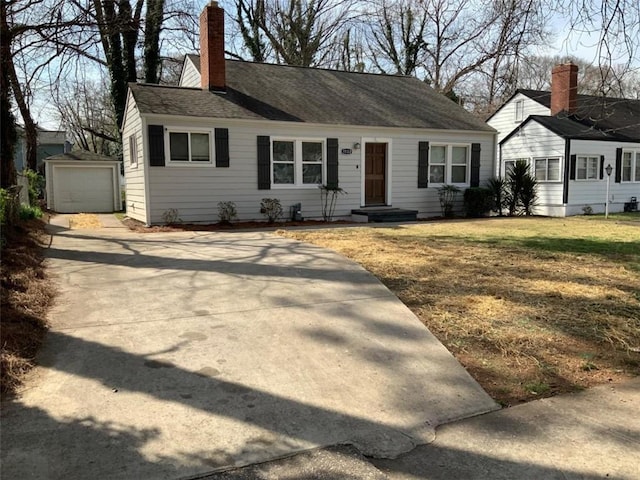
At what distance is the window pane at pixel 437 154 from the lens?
1598 centimetres

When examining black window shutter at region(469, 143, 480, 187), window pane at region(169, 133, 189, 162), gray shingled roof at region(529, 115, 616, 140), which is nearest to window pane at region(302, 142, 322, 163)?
window pane at region(169, 133, 189, 162)

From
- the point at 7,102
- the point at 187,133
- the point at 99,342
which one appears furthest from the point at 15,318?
the point at 187,133

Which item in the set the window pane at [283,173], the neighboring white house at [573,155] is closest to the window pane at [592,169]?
the neighboring white house at [573,155]

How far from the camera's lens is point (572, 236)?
10.8 metres

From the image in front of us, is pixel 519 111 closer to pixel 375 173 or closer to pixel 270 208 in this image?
pixel 375 173

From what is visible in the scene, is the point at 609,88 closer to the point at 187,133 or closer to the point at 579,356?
the point at 579,356

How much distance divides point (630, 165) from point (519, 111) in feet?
17.6

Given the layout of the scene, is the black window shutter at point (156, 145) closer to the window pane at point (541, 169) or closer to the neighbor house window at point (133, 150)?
the neighbor house window at point (133, 150)

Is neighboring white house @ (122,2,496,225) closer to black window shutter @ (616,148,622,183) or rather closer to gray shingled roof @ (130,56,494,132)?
gray shingled roof @ (130,56,494,132)

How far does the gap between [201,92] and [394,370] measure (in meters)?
12.1

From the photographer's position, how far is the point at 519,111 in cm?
2314

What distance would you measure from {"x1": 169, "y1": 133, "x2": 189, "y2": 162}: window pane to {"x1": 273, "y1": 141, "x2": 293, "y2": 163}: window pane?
7.90ft

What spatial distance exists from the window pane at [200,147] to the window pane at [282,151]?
188cm

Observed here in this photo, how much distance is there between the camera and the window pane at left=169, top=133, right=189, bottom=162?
12.7 m
